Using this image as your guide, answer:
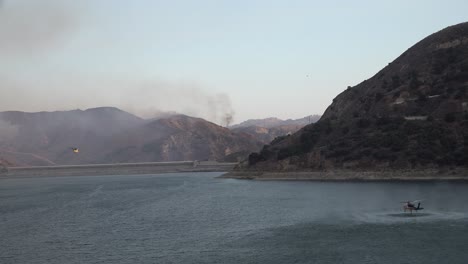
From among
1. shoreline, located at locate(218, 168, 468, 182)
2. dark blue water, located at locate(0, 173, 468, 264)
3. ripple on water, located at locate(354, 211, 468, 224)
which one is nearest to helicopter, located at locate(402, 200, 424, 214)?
ripple on water, located at locate(354, 211, 468, 224)

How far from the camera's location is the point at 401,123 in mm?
147625

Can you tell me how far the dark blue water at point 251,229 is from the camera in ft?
174

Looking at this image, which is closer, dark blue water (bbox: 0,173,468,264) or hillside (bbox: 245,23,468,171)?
dark blue water (bbox: 0,173,468,264)

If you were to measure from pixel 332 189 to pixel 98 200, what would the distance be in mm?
52945

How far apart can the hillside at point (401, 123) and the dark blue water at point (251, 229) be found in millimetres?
22743

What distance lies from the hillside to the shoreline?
2079 mm

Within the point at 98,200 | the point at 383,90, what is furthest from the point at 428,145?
the point at 98,200

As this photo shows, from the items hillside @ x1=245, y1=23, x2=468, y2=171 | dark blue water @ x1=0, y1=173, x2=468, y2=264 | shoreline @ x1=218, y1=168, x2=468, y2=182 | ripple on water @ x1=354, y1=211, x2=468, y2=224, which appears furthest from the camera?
hillside @ x1=245, y1=23, x2=468, y2=171

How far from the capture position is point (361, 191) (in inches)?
4173

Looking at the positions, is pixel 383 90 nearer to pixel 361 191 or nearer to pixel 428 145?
pixel 428 145

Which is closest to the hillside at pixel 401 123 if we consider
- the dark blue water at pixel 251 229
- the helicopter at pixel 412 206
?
the dark blue water at pixel 251 229

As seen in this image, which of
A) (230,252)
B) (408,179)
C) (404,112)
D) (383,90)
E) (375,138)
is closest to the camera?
(230,252)

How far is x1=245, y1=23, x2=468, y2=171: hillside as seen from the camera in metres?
132

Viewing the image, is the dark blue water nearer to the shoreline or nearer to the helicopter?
the helicopter
